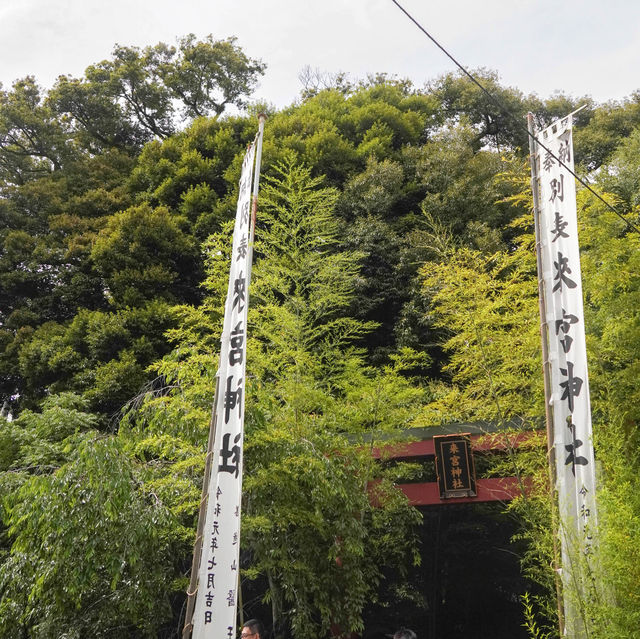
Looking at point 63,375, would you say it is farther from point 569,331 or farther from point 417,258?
point 569,331

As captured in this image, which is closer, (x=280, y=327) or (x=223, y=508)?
(x=223, y=508)

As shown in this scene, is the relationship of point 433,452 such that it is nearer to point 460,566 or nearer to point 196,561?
point 460,566

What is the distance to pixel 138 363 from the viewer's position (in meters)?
9.15

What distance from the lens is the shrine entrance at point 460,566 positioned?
628 cm

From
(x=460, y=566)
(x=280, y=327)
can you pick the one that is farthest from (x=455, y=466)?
(x=280, y=327)

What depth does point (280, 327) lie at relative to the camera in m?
6.35

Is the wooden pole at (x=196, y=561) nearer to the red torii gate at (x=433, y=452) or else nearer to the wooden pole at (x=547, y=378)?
the wooden pole at (x=547, y=378)

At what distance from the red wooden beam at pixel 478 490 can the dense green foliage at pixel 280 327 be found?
49 cm

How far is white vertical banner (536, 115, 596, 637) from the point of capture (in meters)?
3.10

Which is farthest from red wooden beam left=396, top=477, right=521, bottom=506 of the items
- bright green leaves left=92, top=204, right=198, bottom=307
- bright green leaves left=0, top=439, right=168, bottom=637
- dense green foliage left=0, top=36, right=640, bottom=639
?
bright green leaves left=92, top=204, right=198, bottom=307

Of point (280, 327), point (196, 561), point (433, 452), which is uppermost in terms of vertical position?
point (280, 327)

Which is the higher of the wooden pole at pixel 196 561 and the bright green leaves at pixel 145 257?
the bright green leaves at pixel 145 257

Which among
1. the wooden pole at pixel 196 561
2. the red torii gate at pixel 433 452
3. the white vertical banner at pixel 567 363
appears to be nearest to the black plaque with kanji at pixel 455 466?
the red torii gate at pixel 433 452

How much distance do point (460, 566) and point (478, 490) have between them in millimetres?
930
